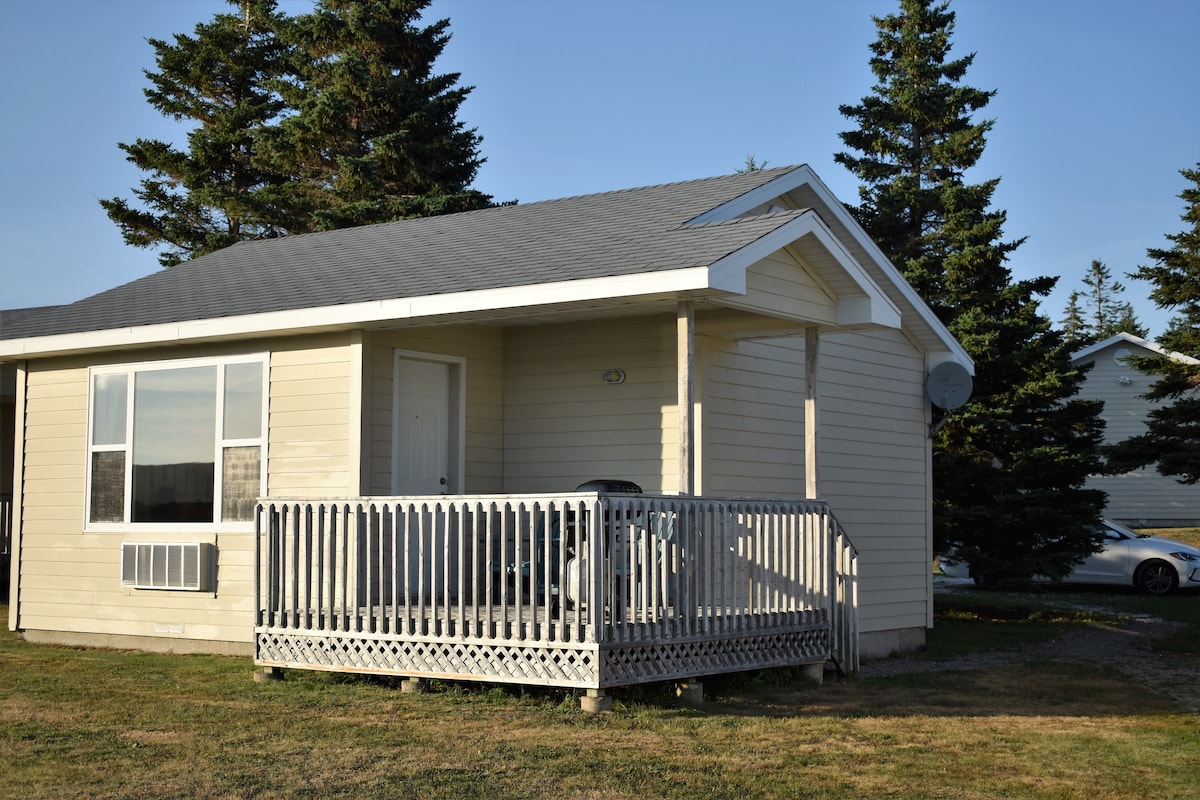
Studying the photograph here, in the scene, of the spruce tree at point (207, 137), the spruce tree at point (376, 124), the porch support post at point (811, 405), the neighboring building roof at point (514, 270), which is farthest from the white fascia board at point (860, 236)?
the spruce tree at point (207, 137)

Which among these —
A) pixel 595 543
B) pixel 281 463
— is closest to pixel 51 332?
pixel 281 463

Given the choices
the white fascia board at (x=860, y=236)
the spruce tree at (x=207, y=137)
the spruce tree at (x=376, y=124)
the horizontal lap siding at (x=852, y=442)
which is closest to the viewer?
the horizontal lap siding at (x=852, y=442)

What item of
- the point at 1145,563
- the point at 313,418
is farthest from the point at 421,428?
the point at 1145,563

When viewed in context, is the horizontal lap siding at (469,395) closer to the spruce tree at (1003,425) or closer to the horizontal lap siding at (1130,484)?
the spruce tree at (1003,425)

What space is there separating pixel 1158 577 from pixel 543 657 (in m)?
16.9

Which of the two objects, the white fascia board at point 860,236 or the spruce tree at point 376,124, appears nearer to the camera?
the white fascia board at point 860,236

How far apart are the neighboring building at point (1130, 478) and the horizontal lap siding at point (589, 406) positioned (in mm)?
24294

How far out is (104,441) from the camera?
1245 cm

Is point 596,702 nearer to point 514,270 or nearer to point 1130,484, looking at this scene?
point 514,270

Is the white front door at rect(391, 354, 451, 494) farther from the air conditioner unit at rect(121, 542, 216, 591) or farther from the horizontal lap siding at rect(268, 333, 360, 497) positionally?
the air conditioner unit at rect(121, 542, 216, 591)

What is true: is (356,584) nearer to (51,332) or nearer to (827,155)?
(51,332)

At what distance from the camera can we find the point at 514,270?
10.3 metres

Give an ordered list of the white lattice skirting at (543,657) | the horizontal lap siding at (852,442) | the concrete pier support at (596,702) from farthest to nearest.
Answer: the horizontal lap siding at (852,442), the white lattice skirting at (543,657), the concrete pier support at (596,702)

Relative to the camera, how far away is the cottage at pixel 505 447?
8922mm
